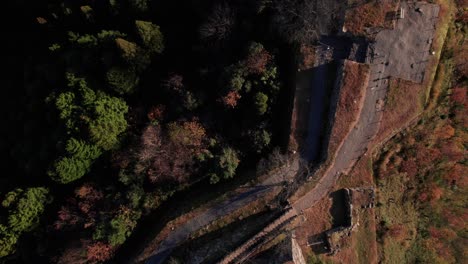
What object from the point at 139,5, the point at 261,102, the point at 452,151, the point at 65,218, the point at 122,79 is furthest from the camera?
the point at 452,151

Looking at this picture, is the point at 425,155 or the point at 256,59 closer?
the point at 256,59

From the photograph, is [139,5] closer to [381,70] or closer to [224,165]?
[224,165]

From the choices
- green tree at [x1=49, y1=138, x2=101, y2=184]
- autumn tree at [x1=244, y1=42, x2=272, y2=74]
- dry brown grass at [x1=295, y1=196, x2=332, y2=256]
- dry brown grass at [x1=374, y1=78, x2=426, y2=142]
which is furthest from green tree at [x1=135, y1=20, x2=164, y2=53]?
dry brown grass at [x1=374, y1=78, x2=426, y2=142]

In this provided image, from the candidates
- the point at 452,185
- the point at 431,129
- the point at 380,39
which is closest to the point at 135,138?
the point at 380,39

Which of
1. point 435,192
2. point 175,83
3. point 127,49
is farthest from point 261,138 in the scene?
point 435,192

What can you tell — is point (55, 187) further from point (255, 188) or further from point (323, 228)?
point (323, 228)

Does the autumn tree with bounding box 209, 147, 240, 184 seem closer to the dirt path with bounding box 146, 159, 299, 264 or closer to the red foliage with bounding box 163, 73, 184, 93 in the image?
the dirt path with bounding box 146, 159, 299, 264
